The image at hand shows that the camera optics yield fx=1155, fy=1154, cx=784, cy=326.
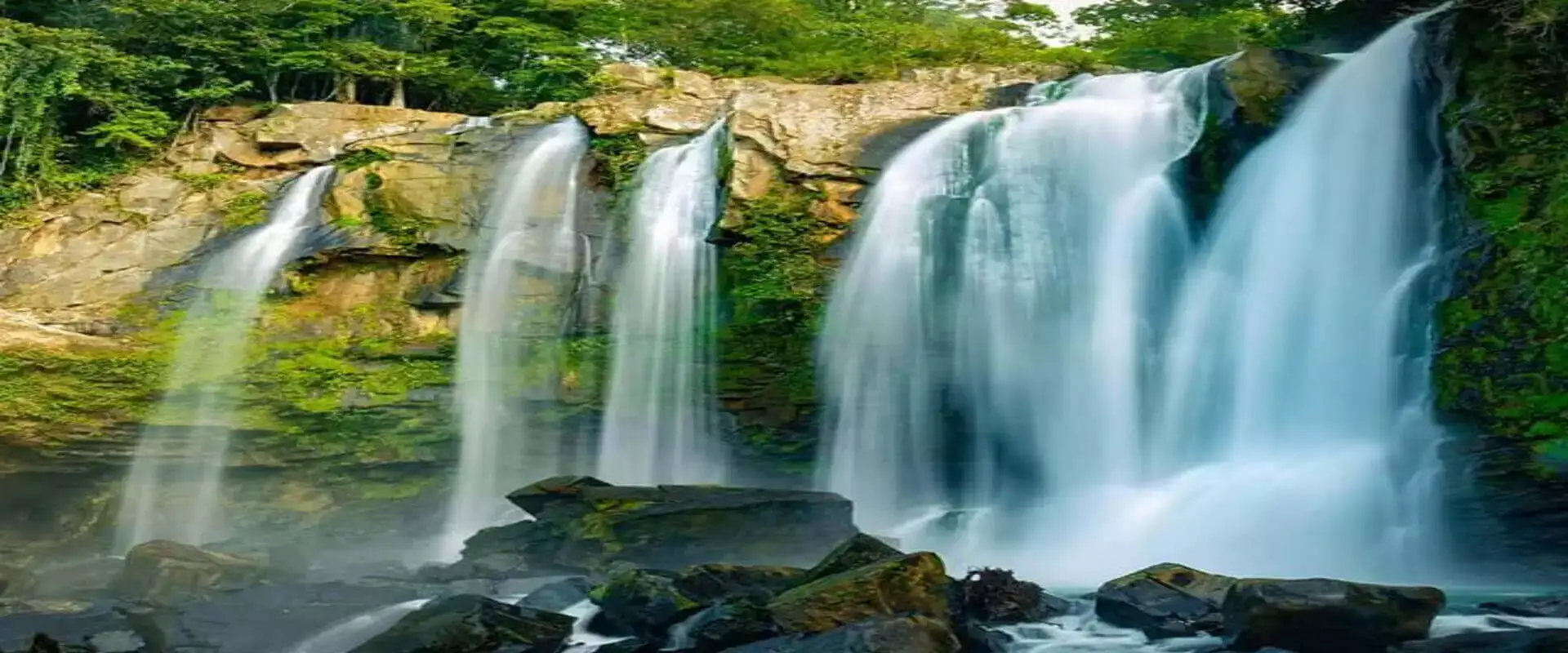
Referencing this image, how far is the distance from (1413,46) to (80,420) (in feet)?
60.2

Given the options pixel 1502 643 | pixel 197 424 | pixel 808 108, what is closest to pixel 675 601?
pixel 1502 643

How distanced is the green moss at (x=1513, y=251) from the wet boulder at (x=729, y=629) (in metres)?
7.10

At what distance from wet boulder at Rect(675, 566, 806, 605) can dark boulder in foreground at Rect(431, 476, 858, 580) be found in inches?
112

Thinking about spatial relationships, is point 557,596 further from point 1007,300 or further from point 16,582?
point 16,582

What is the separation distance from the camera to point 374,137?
20.0 metres

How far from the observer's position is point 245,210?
19.5 meters

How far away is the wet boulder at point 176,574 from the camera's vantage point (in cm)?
1269

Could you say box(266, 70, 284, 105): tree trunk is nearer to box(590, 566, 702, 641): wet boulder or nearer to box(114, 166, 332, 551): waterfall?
box(114, 166, 332, 551): waterfall

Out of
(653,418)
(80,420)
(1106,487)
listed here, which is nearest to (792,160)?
(653,418)

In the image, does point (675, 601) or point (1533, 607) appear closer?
point (1533, 607)

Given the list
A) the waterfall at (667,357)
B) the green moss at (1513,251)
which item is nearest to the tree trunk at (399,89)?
the waterfall at (667,357)

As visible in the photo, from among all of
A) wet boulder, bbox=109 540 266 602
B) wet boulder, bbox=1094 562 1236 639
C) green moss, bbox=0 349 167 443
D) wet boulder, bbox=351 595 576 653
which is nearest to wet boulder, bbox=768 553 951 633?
wet boulder, bbox=1094 562 1236 639

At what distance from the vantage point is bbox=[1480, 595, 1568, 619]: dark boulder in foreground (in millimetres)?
8836

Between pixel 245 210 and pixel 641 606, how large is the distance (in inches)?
527
